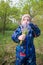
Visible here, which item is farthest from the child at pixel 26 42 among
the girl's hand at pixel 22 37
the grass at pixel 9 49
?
the grass at pixel 9 49

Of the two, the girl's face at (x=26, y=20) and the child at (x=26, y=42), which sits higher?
the girl's face at (x=26, y=20)

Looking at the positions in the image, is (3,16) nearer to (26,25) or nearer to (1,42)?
(1,42)

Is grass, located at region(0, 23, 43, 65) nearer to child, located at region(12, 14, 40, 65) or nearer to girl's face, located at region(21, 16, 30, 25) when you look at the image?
child, located at region(12, 14, 40, 65)

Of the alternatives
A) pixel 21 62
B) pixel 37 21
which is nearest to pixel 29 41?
pixel 21 62

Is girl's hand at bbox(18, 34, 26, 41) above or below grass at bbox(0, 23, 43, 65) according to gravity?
above

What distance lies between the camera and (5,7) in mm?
5121

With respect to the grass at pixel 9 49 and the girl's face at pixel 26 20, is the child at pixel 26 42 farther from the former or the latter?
the grass at pixel 9 49

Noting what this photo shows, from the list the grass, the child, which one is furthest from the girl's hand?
the grass

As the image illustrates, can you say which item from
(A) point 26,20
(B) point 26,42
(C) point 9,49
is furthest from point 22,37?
(C) point 9,49

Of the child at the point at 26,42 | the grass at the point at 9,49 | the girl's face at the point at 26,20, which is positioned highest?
the girl's face at the point at 26,20

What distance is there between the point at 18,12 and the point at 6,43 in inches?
33.0

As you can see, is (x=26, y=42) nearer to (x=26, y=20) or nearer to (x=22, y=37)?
(x=22, y=37)

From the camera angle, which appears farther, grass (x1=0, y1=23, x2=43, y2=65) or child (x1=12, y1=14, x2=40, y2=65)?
grass (x1=0, y1=23, x2=43, y2=65)

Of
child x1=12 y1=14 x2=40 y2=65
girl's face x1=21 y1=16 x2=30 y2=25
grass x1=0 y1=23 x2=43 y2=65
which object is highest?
girl's face x1=21 y1=16 x2=30 y2=25
